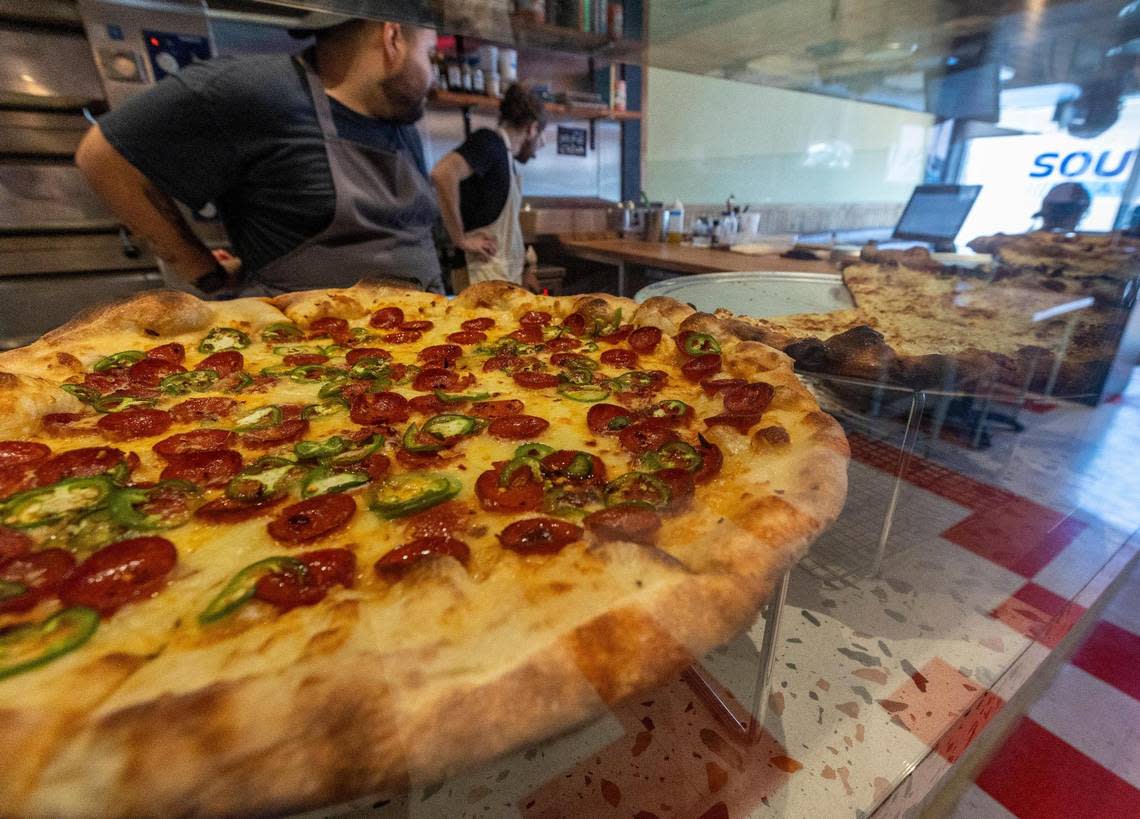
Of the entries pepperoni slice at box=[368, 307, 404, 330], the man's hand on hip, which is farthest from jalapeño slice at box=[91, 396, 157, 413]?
the man's hand on hip

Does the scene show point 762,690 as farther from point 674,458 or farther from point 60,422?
point 60,422

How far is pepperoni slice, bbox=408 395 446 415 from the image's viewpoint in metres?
1.81

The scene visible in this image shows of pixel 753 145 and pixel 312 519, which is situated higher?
pixel 753 145

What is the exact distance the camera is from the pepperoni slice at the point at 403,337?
2527mm

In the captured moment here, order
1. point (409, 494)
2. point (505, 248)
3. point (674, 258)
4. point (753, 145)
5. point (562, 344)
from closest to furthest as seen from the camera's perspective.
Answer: point (409, 494)
point (562, 344)
point (674, 258)
point (505, 248)
point (753, 145)

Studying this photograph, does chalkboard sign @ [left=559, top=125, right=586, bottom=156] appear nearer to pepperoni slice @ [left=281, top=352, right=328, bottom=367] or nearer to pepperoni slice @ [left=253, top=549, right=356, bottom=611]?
pepperoni slice @ [left=281, top=352, right=328, bottom=367]

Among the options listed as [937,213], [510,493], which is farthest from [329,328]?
[937,213]

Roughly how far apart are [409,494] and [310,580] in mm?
307

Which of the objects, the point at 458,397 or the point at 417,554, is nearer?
the point at 417,554

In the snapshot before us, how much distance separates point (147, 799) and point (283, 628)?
0.30 m

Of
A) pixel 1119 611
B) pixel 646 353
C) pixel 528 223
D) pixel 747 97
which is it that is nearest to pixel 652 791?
pixel 646 353

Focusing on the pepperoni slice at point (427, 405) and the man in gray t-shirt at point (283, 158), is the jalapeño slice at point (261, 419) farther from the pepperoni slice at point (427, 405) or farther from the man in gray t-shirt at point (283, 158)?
the man in gray t-shirt at point (283, 158)

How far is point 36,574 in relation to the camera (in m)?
1.05

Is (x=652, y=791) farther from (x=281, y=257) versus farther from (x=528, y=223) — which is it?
(x=528, y=223)
